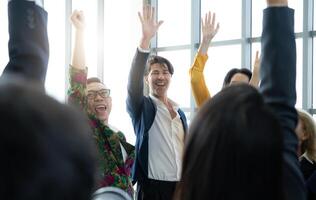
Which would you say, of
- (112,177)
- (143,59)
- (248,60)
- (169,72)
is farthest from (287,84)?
(248,60)

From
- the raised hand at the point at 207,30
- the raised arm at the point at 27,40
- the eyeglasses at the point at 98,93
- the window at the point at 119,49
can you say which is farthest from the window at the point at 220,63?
the raised arm at the point at 27,40

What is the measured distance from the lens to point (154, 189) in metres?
2.59

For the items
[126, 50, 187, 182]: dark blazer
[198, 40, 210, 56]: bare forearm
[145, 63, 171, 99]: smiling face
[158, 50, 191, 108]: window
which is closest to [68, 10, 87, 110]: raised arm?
[126, 50, 187, 182]: dark blazer

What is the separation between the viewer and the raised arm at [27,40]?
2.51 ft

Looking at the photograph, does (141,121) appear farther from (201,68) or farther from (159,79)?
(201,68)

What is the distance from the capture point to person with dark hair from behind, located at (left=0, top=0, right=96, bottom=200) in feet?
1.16

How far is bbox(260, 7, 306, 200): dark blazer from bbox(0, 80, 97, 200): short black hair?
1.70 ft

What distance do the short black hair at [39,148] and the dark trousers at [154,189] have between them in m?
2.24

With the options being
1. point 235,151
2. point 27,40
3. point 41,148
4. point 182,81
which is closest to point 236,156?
point 235,151

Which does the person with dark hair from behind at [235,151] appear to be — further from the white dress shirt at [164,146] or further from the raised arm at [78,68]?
the white dress shirt at [164,146]

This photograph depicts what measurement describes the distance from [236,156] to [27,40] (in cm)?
44

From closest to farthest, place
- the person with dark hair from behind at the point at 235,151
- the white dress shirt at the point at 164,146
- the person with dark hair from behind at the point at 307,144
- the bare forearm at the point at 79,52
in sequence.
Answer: the person with dark hair from behind at the point at 235,151 < the bare forearm at the point at 79,52 < the person with dark hair from behind at the point at 307,144 < the white dress shirt at the point at 164,146

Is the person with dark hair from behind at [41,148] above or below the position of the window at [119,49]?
below

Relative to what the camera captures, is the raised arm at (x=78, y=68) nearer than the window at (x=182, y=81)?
Yes
